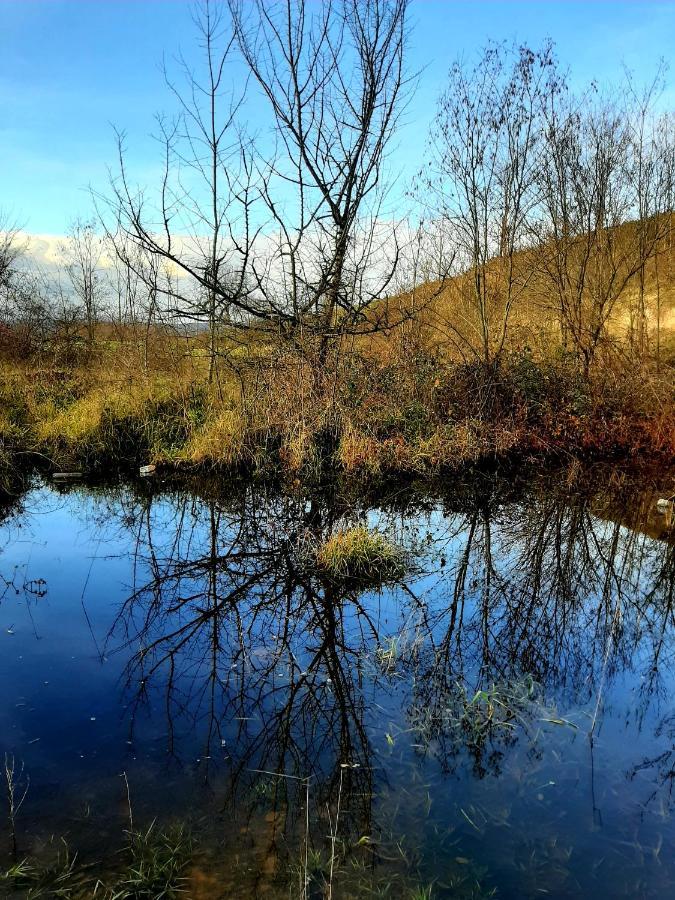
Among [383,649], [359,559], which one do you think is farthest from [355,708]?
[359,559]

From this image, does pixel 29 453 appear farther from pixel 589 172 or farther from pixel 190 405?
pixel 589 172

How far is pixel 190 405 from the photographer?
1166 cm

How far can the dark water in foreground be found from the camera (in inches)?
117

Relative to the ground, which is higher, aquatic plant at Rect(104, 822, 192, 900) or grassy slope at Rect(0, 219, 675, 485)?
grassy slope at Rect(0, 219, 675, 485)

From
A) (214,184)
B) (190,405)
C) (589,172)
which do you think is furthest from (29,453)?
(589,172)

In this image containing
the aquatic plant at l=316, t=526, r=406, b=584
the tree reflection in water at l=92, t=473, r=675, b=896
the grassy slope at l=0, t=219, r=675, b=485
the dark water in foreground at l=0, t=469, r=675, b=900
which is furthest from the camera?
the grassy slope at l=0, t=219, r=675, b=485

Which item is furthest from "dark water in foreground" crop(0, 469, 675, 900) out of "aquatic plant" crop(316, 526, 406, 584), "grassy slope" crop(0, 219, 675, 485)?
"grassy slope" crop(0, 219, 675, 485)

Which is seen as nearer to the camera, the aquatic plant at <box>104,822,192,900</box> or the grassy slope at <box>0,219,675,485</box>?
the aquatic plant at <box>104,822,192,900</box>

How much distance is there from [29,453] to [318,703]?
30.0ft

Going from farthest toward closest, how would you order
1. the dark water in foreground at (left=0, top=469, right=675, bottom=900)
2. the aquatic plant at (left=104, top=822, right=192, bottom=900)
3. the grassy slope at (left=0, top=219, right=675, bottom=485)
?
the grassy slope at (left=0, top=219, right=675, bottom=485)
the dark water in foreground at (left=0, top=469, right=675, bottom=900)
the aquatic plant at (left=104, top=822, right=192, bottom=900)

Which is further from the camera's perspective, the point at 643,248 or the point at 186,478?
the point at 643,248

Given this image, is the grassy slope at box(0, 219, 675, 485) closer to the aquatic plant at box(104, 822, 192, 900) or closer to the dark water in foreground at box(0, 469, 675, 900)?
the dark water in foreground at box(0, 469, 675, 900)

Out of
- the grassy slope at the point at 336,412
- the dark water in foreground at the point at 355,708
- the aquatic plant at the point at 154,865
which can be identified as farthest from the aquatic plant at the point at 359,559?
the aquatic plant at the point at 154,865

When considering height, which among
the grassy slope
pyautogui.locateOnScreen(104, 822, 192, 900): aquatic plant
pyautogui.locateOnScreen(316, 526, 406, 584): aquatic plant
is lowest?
pyautogui.locateOnScreen(104, 822, 192, 900): aquatic plant
